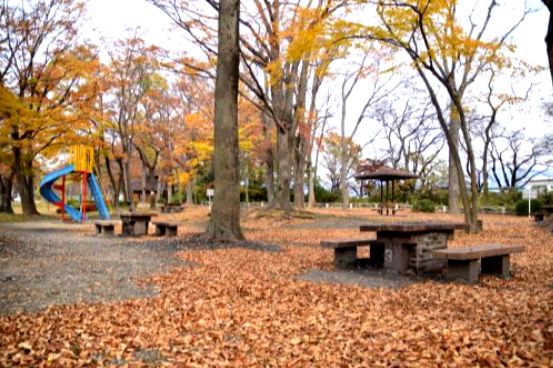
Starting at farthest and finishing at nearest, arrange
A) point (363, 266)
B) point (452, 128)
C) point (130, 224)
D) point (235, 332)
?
1. point (452, 128)
2. point (130, 224)
3. point (363, 266)
4. point (235, 332)

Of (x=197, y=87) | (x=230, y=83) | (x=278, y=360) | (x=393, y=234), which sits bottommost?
(x=278, y=360)

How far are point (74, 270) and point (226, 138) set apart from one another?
13.6 feet

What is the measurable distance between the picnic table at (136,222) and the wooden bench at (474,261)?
8676 millimetres

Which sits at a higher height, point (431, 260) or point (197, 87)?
point (197, 87)

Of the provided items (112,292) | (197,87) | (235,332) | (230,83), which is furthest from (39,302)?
(197,87)

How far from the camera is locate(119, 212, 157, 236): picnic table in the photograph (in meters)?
12.9

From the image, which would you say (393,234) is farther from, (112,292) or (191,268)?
(112,292)

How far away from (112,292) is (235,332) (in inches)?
77.8

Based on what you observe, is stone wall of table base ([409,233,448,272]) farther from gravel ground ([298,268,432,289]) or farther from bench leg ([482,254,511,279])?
bench leg ([482,254,511,279])

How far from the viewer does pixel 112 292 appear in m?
5.24

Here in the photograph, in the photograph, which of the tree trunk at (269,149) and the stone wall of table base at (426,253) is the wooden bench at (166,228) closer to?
the stone wall of table base at (426,253)

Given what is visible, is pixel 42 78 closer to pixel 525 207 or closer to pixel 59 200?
pixel 59 200

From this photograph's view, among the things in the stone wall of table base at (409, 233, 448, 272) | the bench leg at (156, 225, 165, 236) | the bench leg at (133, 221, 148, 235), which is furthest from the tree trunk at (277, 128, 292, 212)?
the stone wall of table base at (409, 233, 448, 272)

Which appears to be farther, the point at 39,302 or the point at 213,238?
the point at 213,238
